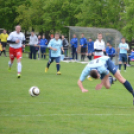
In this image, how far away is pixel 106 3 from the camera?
42625 millimetres

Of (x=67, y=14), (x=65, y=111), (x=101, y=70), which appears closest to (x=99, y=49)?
(x=101, y=70)

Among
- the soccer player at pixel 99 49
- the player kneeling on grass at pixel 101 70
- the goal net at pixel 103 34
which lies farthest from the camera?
the goal net at pixel 103 34

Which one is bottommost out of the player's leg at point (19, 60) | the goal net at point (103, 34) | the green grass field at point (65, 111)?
the green grass field at point (65, 111)

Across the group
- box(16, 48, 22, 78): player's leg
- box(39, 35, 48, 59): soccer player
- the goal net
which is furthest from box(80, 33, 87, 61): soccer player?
box(16, 48, 22, 78): player's leg

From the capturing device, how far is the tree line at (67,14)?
42.2 m

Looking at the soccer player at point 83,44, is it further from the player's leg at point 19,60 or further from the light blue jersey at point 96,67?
the light blue jersey at point 96,67

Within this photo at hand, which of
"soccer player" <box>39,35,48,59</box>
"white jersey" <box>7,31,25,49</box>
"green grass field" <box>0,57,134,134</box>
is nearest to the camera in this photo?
"green grass field" <box>0,57,134,134</box>

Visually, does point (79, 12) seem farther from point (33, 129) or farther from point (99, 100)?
point (33, 129)

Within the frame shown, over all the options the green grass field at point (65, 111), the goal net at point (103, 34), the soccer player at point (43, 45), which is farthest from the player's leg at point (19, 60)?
the soccer player at point (43, 45)

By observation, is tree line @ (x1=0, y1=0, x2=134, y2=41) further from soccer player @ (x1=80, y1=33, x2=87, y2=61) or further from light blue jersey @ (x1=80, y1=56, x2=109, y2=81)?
light blue jersey @ (x1=80, y1=56, x2=109, y2=81)

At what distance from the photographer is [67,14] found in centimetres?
5222

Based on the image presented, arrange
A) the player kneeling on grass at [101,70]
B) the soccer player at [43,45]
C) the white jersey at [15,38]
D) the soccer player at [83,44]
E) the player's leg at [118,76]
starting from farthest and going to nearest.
Answer: the soccer player at [43,45] → the soccer player at [83,44] → the white jersey at [15,38] → the player's leg at [118,76] → the player kneeling on grass at [101,70]

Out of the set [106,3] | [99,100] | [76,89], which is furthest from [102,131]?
[106,3]

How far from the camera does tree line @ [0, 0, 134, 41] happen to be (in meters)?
42.2
